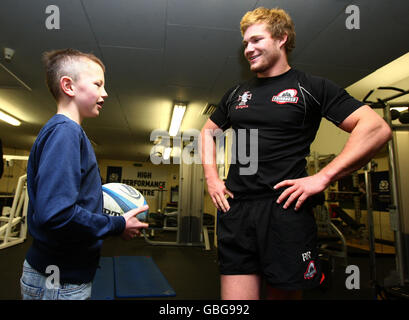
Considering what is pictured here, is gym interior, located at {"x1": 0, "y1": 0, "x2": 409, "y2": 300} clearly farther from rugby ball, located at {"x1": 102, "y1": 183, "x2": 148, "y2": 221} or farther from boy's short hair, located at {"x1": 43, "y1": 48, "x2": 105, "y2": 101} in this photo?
boy's short hair, located at {"x1": 43, "y1": 48, "x2": 105, "y2": 101}

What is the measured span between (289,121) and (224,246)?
1.67 ft

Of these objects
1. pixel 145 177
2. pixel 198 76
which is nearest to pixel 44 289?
A: pixel 198 76

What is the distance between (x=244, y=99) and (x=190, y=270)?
3246 mm

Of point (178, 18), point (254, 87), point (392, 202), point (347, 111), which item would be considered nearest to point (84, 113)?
point (254, 87)

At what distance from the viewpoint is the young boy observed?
73 cm

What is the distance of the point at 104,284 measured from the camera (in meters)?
2.82

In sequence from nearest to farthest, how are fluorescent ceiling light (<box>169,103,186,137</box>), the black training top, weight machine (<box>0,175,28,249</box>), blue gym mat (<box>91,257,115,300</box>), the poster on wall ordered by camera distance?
the black training top, blue gym mat (<box>91,257,115,300</box>), weight machine (<box>0,175,28,249</box>), fluorescent ceiling light (<box>169,103,186,137</box>), the poster on wall

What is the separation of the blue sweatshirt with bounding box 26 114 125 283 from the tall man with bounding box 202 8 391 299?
1.38 feet

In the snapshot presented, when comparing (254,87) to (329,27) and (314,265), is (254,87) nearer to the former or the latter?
(314,265)

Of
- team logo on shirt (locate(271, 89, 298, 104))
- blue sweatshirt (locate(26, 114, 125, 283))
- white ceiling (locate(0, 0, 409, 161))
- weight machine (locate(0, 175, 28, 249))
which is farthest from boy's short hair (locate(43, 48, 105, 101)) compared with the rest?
weight machine (locate(0, 175, 28, 249))

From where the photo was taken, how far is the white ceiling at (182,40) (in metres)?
2.53

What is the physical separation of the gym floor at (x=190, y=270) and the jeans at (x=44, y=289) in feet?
6.36

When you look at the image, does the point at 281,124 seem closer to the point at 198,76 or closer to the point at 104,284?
the point at 104,284

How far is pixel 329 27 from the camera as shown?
2.74m
